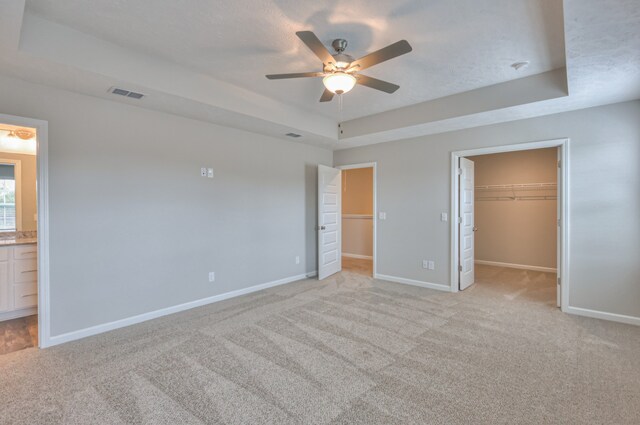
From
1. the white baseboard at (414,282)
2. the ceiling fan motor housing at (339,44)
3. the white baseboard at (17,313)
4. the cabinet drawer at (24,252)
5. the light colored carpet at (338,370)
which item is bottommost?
the light colored carpet at (338,370)

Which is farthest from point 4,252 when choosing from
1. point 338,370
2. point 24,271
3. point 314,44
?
point 314,44

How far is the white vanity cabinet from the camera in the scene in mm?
3586

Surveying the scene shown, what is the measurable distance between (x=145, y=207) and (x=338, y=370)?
2.79m

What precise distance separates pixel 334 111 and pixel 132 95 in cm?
266

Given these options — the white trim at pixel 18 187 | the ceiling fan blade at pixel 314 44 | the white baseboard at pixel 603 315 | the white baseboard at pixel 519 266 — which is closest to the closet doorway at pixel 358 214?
the white baseboard at pixel 519 266

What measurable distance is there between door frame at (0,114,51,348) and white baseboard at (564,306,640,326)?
18.9 feet

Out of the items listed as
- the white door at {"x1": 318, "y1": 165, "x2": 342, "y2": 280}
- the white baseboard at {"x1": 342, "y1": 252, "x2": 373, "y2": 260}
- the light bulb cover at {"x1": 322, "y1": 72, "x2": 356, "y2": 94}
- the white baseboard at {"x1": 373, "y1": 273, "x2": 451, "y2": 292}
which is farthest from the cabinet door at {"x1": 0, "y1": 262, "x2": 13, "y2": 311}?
the white baseboard at {"x1": 342, "y1": 252, "x2": 373, "y2": 260}

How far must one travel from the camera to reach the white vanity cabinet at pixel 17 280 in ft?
11.8

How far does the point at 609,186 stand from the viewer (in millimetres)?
3568

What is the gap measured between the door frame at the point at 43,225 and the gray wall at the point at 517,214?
22.1 feet

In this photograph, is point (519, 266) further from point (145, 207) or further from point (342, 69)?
point (145, 207)

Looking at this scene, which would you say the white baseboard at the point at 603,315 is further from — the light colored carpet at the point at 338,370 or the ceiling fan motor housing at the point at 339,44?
the ceiling fan motor housing at the point at 339,44

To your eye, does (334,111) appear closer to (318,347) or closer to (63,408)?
(318,347)

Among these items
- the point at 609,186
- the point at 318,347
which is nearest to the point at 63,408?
the point at 318,347
